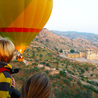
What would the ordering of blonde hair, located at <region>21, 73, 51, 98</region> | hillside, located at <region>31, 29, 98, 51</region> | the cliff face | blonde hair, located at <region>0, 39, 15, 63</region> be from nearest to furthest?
blonde hair, located at <region>21, 73, 51, 98</region> → blonde hair, located at <region>0, 39, 15, 63</region> → hillside, located at <region>31, 29, 98, 51</region> → the cliff face

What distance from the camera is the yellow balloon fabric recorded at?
4770 mm

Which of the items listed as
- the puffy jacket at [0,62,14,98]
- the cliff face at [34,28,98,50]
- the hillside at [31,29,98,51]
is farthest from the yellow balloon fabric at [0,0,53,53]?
the cliff face at [34,28,98,50]

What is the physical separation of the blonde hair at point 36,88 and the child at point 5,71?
457 millimetres

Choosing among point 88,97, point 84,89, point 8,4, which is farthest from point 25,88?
point 84,89

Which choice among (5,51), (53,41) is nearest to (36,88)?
(5,51)

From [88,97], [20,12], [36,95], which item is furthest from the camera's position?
[88,97]

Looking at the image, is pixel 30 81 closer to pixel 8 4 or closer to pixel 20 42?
pixel 8 4

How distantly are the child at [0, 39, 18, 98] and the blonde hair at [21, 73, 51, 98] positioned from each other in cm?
46

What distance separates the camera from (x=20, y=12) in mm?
5004

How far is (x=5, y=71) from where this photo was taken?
1.44 meters

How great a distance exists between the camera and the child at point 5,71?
133cm

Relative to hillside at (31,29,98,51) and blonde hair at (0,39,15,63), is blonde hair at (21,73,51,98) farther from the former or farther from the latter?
hillside at (31,29,98,51)

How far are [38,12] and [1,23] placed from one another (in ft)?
7.04

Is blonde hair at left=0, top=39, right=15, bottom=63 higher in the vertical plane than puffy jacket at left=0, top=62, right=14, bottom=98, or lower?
higher
